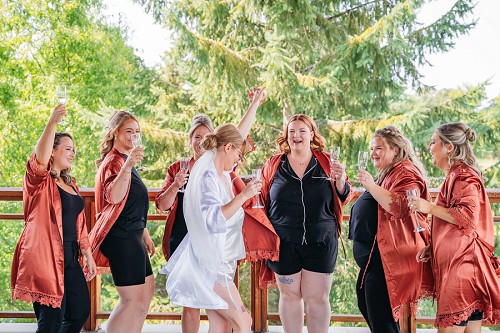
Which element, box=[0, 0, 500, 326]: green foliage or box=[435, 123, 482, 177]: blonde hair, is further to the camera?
box=[0, 0, 500, 326]: green foliage

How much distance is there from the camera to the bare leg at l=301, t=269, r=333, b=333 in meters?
3.82

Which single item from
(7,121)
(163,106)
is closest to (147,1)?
(163,106)

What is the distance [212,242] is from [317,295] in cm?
95

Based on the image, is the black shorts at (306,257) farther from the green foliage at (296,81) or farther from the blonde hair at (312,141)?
the green foliage at (296,81)

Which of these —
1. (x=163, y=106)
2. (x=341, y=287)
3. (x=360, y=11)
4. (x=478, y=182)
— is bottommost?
(x=341, y=287)

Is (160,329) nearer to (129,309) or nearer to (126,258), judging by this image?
(129,309)

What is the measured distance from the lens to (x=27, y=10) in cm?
2027

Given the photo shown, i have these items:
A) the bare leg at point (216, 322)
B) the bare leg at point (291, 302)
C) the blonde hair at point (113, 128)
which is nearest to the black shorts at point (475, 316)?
the bare leg at point (291, 302)

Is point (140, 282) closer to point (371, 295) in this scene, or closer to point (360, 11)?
point (371, 295)

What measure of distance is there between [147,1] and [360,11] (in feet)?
16.5

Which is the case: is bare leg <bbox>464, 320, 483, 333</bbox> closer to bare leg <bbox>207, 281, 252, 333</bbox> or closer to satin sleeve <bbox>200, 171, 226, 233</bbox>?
bare leg <bbox>207, 281, 252, 333</bbox>

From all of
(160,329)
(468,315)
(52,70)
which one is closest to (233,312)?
(468,315)

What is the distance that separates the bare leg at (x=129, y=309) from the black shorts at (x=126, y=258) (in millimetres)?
48

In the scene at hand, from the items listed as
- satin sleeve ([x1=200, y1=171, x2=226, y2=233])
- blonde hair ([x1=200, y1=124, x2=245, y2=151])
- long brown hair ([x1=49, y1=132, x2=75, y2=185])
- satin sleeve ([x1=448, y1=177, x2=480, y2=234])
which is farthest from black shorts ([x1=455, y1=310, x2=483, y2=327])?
long brown hair ([x1=49, y1=132, x2=75, y2=185])
